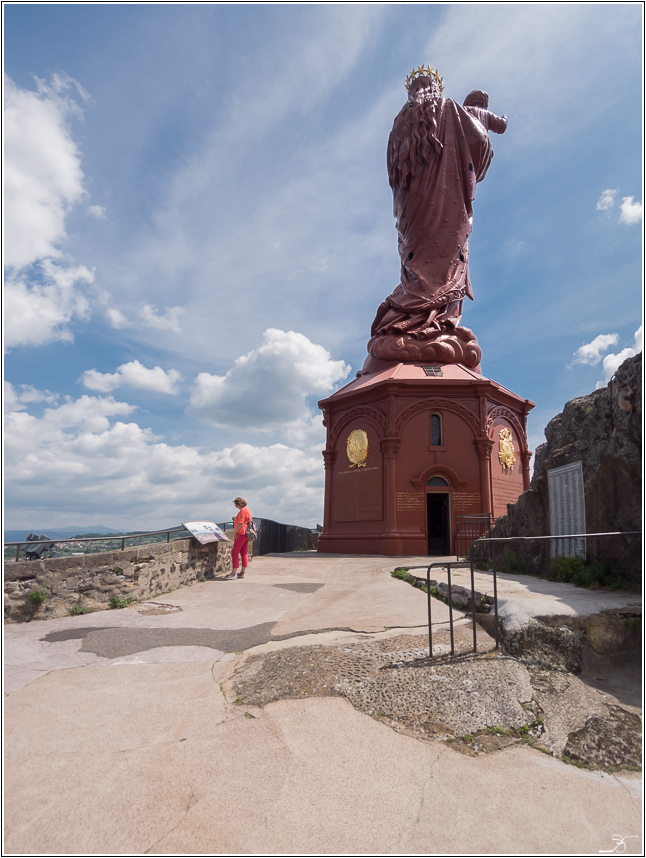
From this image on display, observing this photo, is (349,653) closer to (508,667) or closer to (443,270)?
(508,667)

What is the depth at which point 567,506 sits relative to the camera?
7922mm

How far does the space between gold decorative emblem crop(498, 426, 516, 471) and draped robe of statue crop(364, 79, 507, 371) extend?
3.82 m

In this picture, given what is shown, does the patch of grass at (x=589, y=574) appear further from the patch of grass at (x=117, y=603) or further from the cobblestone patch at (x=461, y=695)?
the patch of grass at (x=117, y=603)

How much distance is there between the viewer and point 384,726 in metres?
3.35

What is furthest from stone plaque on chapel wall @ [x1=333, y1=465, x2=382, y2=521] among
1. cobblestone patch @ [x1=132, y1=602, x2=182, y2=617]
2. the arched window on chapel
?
cobblestone patch @ [x1=132, y1=602, x2=182, y2=617]

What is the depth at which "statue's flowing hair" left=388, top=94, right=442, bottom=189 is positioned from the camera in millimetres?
23312

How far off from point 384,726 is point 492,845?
114cm

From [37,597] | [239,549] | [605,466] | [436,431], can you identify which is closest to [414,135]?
[436,431]

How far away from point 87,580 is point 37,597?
714 millimetres

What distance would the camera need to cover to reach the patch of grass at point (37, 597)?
22.5ft

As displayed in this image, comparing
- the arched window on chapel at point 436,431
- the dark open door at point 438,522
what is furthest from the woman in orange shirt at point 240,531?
the arched window on chapel at point 436,431

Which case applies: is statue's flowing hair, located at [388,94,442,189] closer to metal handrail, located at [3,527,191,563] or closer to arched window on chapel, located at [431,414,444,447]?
arched window on chapel, located at [431,414,444,447]

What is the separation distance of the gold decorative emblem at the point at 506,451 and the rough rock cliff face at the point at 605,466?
1103 centimetres

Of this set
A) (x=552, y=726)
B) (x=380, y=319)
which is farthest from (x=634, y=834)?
(x=380, y=319)
